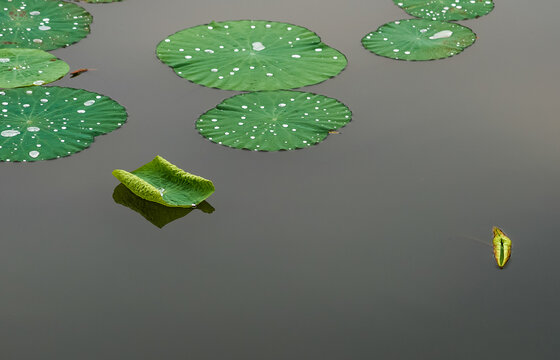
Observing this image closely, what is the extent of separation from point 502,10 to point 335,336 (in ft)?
9.24

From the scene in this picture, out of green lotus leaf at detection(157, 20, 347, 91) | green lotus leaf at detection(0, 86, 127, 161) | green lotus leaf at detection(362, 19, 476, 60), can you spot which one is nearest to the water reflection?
green lotus leaf at detection(0, 86, 127, 161)

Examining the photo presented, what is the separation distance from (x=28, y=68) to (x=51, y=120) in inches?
20.9

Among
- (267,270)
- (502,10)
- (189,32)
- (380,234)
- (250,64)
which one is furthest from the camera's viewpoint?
(502,10)

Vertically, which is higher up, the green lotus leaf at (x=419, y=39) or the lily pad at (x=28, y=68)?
the green lotus leaf at (x=419, y=39)

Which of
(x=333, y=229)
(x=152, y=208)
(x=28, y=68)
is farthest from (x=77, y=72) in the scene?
(x=333, y=229)

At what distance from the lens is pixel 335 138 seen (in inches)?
138

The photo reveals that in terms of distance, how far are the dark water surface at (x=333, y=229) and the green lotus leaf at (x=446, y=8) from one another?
47cm

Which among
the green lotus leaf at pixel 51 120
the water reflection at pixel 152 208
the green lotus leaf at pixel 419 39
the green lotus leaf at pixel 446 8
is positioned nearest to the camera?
the water reflection at pixel 152 208

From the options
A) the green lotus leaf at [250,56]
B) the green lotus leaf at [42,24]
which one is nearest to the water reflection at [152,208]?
the green lotus leaf at [250,56]

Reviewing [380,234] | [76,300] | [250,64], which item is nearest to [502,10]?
[250,64]

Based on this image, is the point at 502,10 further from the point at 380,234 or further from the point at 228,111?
the point at 380,234

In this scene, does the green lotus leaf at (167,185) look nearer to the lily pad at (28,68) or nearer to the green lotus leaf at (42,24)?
the lily pad at (28,68)

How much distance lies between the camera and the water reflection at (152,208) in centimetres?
307

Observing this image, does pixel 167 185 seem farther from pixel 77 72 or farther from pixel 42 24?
pixel 42 24
